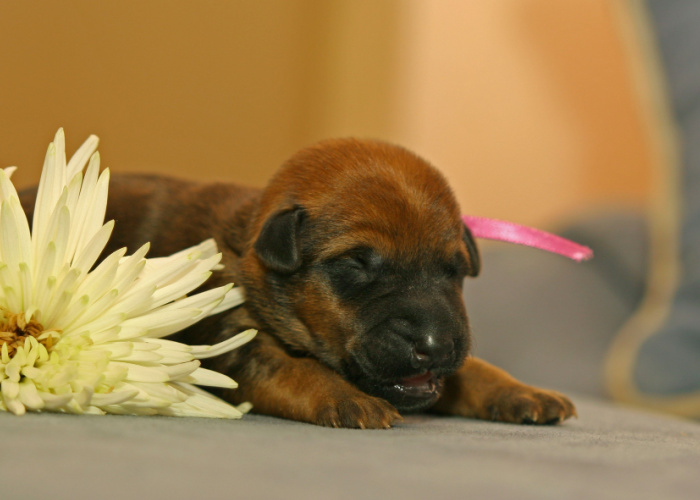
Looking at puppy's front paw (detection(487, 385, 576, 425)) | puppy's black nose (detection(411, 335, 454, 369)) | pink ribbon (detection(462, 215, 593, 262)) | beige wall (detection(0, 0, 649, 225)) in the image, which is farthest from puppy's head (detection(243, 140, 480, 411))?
beige wall (detection(0, 0, 649, 225))

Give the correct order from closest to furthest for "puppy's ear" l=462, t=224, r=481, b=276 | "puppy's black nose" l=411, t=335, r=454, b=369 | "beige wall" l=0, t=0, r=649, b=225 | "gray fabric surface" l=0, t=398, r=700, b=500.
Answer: "gray fabric surface" l=0, t=398, r=700, b=500 → "puppy's black nose" l=411, t=335, r=454, b=369 → "puppy's ear" l=462, t=224, r=481, b=276 → "beige wall" l=0, t=0, r=649, b=225

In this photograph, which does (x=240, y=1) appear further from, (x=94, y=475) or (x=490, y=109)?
(x=94, y=475)

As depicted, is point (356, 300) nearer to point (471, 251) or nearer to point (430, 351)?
point (430, 351)

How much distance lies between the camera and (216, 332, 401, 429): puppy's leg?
181cm

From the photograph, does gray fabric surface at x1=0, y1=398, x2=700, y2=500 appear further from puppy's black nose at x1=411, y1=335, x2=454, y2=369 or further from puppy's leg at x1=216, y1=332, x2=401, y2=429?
puppy's black nose at x1=411, y1=335, x2=454, y2=369

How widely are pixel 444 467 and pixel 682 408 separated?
2.54 meters

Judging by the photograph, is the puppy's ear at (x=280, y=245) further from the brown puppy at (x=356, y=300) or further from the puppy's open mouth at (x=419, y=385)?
the puppy's open mouth at (x=419, y=385)

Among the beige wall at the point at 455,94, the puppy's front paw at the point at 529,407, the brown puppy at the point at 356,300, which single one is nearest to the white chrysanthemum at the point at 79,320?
the brown puppy at the point at 356,300

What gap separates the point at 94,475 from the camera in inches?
40.5

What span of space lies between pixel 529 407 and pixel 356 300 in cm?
56

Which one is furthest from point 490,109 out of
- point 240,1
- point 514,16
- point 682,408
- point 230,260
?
point 230,260

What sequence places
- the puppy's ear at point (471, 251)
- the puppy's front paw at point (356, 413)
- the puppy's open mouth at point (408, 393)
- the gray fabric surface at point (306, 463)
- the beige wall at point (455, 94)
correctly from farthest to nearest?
1. the beige wall at point (455, 94)
2. the puppy's ear at point (471, 251)
3. the puppy's open mouth at point (408, 393)
4. the puppy's front paw at point (356, 413)
5. the gray fabric surface at point (306, 463)

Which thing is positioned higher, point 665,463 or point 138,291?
point 138,291

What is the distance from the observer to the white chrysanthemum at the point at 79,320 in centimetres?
148
